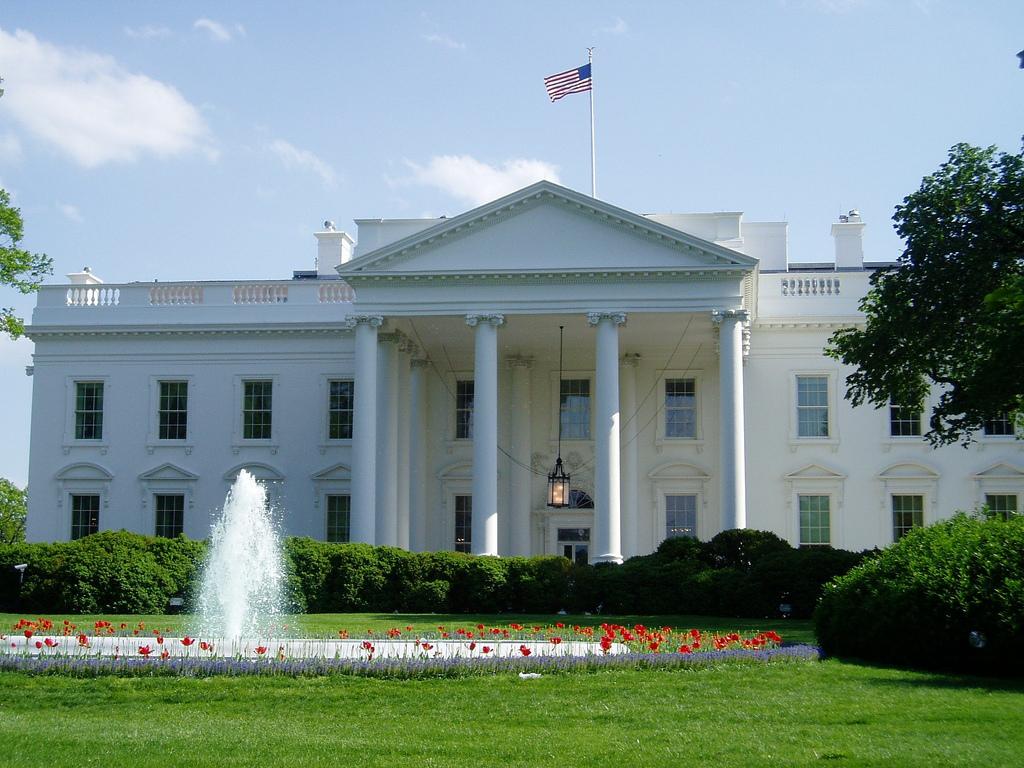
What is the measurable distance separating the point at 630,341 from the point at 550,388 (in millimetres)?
3381

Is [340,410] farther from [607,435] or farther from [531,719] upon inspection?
[531,719]

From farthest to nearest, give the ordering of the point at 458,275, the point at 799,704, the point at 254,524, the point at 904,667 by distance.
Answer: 1. the point at 458,275
2. the point at 254,524
3. the point at 904,667
4. the point at 799,704

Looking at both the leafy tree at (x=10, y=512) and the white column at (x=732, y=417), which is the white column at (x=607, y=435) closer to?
the white column at (x=732, y=417)

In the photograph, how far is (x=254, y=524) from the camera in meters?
23.5

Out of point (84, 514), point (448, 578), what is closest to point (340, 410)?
point (84, 514)

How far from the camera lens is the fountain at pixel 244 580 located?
20609 millimetres

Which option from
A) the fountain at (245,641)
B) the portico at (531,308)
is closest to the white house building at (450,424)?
the portico at (531,308)

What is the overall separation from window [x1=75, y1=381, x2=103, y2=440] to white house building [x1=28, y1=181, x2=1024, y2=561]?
0.07 metres

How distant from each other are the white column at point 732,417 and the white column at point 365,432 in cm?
949

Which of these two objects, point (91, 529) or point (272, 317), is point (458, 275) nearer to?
point (272, 317)

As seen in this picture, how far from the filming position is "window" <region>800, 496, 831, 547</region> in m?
38.3

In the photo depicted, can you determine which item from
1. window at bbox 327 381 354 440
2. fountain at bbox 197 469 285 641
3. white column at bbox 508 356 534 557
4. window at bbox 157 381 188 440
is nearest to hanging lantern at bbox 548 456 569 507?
white column at bbox 508 356 534 557

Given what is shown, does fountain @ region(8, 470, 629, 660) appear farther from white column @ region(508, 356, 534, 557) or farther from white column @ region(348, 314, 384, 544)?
white column @ region(508, 356, 534, 557)

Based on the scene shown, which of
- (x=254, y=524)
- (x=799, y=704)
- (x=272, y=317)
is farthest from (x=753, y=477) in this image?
(x=799, y=704)
